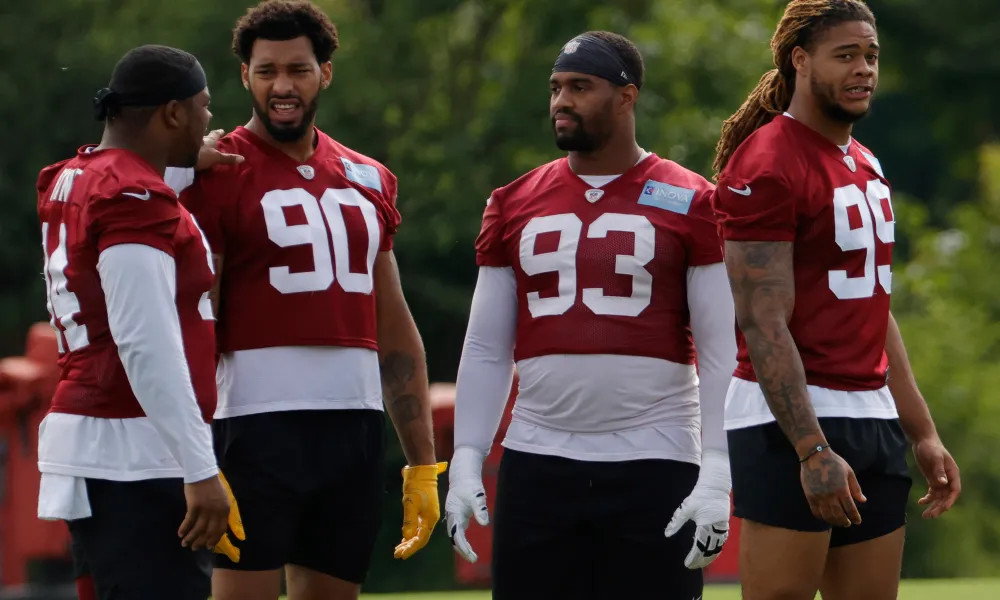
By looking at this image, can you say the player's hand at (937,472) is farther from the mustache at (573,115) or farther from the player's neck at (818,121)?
the mustache at (573,115)

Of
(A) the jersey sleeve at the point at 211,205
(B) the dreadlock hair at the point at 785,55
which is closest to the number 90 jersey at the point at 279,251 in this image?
(A) the jersey sleeve at the point at 211,205

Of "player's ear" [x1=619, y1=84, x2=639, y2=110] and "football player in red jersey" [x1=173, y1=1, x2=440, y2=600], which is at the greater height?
"player's ear" [x1=619, y1=84, x2=639, y2=110]

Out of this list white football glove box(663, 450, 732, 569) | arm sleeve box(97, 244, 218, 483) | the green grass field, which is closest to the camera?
arm sleeve box(97, 244, 218, 483)

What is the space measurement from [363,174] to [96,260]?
3.37 ft

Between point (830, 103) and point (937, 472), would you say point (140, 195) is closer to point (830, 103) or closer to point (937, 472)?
point (830, 103)

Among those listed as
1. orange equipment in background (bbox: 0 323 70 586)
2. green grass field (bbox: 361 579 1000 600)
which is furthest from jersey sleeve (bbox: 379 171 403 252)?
orange equipment in background (bbox: 0 323 70 586)

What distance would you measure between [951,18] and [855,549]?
88.9 feet

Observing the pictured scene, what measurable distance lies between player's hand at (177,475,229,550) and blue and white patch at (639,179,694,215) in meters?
1.32

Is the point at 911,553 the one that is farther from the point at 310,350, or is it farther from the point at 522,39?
the point at 310,350

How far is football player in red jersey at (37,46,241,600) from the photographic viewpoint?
363 centimetres

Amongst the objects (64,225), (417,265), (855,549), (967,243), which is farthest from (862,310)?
(967,243)

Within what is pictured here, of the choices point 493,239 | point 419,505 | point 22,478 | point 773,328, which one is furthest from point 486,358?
point 22,478

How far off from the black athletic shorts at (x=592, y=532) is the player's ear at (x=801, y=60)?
1.01 m

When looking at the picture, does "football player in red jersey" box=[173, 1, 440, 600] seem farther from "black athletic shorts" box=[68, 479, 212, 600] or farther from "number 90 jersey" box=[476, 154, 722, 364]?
"black athletic shorts" box=[68, 479, 212, 600]
